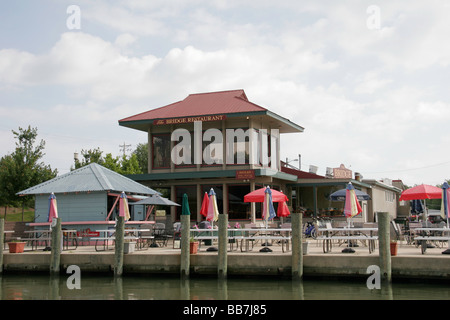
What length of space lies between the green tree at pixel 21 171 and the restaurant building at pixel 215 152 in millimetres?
7570

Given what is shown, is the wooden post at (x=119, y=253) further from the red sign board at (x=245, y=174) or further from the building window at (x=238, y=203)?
the building window at (x=238, y=203)

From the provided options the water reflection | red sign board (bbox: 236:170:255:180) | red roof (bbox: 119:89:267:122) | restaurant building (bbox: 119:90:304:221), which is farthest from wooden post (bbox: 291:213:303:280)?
red roof (bbox: 119:89:267:122)

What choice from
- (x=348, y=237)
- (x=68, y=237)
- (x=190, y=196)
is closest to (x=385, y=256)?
(x=348, y=237)


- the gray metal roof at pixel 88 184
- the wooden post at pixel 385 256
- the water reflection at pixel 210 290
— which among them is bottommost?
the water reflection at pixel 210 290

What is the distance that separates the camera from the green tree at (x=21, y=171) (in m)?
31.8

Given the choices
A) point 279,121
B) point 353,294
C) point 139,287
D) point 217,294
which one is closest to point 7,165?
point 279,121

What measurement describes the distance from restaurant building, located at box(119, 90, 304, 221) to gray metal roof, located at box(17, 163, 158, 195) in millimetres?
4796

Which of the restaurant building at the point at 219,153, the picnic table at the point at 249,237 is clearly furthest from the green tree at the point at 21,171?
the picnic table at the point at 249,237

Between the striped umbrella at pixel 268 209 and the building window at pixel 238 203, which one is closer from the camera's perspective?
the striped umbrella at pixel 268 209

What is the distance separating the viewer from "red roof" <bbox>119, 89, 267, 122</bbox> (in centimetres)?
2770
